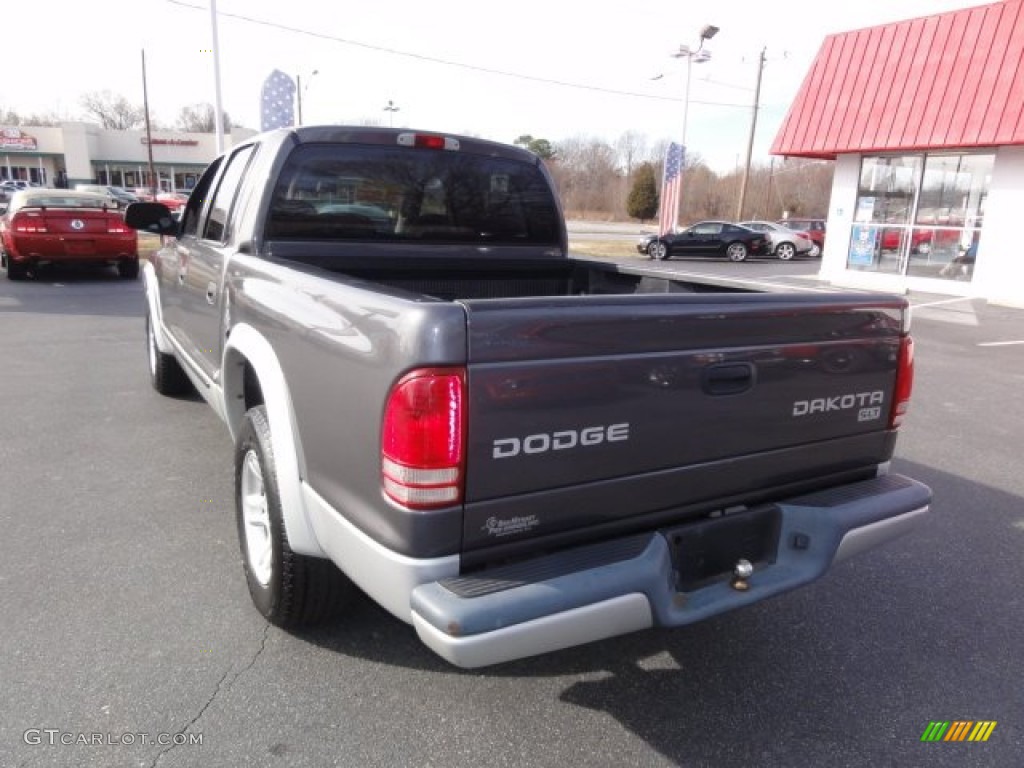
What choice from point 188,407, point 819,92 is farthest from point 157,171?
point 188,407

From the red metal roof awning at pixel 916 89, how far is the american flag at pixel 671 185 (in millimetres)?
6737

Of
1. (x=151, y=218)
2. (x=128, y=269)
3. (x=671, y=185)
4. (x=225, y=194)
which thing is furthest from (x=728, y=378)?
(x=671, y=185)

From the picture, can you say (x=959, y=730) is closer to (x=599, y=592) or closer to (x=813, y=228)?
(x=599, y=592)

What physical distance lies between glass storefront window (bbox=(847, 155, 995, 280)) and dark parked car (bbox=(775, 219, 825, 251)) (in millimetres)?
11993

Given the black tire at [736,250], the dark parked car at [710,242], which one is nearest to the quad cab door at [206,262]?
the dark parked car at [710,242]

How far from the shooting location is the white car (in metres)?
26.9

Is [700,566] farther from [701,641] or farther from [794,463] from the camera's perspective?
[701,641]

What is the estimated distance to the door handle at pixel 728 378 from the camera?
2293 millimetres

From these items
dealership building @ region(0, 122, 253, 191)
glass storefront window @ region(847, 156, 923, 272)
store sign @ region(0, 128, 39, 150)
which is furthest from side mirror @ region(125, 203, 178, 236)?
store sign @ region(0, 128, 39, 150)

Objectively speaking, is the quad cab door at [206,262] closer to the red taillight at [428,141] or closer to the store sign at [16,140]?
the red taillight at [428,141]

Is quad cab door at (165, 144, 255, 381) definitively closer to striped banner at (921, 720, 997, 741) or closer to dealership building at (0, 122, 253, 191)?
striped banner at (921, 720, 997, 741)

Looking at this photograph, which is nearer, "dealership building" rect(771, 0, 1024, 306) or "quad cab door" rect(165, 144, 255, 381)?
"quad cab door" rect(165, 144, 255, 381)

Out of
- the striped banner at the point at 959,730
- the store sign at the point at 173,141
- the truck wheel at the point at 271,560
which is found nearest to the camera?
the striped banner at the point at 959,730

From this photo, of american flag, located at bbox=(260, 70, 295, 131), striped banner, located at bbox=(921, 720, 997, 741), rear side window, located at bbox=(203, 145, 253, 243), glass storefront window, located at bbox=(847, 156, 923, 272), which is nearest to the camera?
striped banner, located at bbox=(921, 720, 997, 741)
